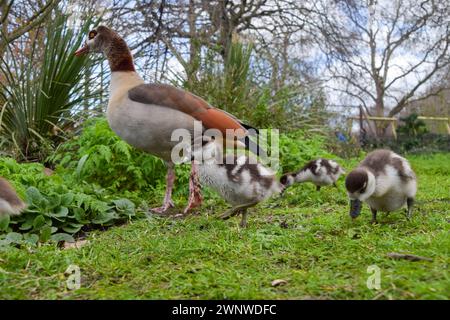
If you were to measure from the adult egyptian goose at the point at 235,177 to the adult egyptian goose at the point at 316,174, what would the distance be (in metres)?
2.78

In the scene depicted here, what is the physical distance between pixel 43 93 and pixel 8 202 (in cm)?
525

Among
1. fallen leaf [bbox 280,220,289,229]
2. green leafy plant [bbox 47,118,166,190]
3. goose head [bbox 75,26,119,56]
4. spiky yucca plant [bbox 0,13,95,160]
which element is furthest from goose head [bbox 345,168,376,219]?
spiky yucca plant [bbox 0,13,95,160]

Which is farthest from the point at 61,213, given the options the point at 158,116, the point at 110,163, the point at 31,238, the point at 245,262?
the point at 245,262

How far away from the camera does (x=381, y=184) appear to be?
14.0 feet

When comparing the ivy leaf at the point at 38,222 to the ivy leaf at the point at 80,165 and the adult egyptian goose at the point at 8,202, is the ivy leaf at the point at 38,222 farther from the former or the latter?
the ivy leaf at the point at 80,165

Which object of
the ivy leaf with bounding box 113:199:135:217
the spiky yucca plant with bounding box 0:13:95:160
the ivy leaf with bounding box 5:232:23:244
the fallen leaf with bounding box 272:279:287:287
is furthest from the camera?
the spiky yucca plant with bounding box 0:13:95:160

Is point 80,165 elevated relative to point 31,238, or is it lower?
elevated

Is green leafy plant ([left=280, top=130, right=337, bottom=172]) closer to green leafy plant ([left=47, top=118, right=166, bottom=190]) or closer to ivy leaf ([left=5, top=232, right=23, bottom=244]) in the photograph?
green leafy plant ([left=47, top=118, right=166, bottom=190])

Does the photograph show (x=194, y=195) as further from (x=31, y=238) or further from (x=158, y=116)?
(x=31, y=238)

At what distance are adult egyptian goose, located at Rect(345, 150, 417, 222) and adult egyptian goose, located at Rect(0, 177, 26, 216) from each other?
253 cm

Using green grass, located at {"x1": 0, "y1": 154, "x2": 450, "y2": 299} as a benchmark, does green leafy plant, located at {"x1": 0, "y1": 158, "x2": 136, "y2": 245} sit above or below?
above

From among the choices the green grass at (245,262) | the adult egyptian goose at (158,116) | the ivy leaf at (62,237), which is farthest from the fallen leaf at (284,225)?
the ivy leaf at (62,237)

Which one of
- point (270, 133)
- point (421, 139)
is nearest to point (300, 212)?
point (270, 133)

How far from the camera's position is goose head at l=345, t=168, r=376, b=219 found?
4.10 m
